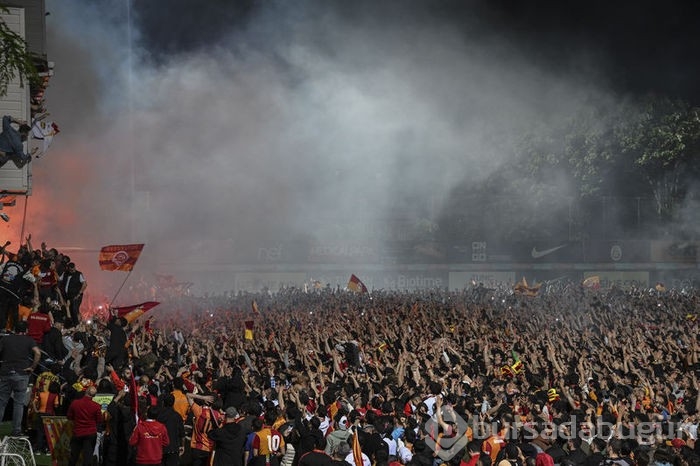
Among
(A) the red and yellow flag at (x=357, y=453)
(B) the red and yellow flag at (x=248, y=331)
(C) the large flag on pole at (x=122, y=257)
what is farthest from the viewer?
(B) the red and yellow flag at (x=248, y=331)

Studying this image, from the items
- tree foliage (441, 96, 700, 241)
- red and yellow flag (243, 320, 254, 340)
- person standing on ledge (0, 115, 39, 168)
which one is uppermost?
tree foliage (441, 96, 700, 241)

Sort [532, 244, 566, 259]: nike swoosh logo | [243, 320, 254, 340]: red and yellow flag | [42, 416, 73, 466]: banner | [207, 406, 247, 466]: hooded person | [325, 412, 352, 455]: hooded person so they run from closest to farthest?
[325, 412, 352, 455]: hooded person → [207, 406, 247, 466]: hooded person → [42, 416, 73, 466]: banner → [243, 320, 254, 340]: red and yellow flag → [532, 244, 566, 259]: nike swoosh logo

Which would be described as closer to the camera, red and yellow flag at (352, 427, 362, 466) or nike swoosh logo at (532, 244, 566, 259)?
red and yellow flag at (352, 427, 362, 466)

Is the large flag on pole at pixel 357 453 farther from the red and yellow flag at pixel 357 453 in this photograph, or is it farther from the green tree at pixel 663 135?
the green tree at pixel 663 135

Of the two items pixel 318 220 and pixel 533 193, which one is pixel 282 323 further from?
pixel 533 193

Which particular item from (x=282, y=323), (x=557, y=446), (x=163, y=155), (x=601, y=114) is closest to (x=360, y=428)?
(x=557, y=446)

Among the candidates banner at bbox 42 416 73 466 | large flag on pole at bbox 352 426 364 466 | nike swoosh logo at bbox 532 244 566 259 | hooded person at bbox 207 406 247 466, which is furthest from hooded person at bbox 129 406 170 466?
nike swoosh logo at bbox 532 244 566 259

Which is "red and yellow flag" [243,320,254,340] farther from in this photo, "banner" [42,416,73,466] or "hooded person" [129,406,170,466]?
"hooded person" [129,406,170,466]

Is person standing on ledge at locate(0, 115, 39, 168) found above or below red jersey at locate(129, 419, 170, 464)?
A: above

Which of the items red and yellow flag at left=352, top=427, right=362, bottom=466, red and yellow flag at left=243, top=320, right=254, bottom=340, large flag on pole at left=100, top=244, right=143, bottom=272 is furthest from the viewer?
red and yellow flag at left=243, top=320, right=254, bottom=340

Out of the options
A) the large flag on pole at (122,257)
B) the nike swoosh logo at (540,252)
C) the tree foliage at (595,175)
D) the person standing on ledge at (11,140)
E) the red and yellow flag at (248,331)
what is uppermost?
the tree foliage at (595,175)

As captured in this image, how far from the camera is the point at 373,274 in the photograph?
1521 inches

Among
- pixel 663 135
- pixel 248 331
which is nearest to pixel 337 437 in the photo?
pixel 248 331

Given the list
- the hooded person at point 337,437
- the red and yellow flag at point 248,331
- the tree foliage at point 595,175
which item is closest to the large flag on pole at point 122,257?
the red and yellow flag at point 248,331
